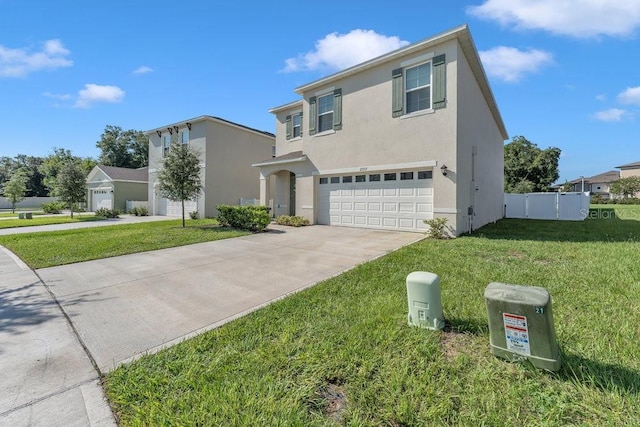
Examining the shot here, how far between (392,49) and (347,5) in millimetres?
2467

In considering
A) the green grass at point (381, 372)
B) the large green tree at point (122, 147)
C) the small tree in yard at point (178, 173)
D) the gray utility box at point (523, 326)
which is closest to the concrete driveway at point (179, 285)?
the green grass at point (381, 372)

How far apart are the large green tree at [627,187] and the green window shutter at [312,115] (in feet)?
159

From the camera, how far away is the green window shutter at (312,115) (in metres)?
13.7

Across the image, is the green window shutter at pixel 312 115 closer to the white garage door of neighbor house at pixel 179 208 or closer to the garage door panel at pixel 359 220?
the garage door panel at pixel 359 220

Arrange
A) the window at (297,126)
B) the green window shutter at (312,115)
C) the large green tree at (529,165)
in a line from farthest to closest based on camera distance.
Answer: the large green tree at (529,165)
the window at (297,126)
the green window shutter at (312,115)

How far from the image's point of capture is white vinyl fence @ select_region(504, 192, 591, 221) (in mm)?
16531

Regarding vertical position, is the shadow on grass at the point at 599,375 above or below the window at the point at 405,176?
below

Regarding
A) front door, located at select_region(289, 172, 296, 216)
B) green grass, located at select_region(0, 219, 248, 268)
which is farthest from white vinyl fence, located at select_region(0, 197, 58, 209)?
front door, located at select_region(289, 172, 296, 216)

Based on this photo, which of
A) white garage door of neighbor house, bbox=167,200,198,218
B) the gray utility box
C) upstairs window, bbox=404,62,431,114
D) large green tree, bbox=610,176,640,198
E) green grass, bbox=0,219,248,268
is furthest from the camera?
large green tree, bbox=610,176,640,198

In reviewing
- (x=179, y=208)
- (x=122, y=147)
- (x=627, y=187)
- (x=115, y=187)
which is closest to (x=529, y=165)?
(x=627, y=187)

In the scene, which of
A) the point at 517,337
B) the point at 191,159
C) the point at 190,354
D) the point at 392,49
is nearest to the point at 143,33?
the point at 191,159

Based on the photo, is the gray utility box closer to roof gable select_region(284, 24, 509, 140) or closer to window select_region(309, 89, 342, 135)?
roof gable select_region(284, 24, 509, 140)

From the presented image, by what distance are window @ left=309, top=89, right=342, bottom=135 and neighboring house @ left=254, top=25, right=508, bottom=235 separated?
0.05 m

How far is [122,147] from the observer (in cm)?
4328
